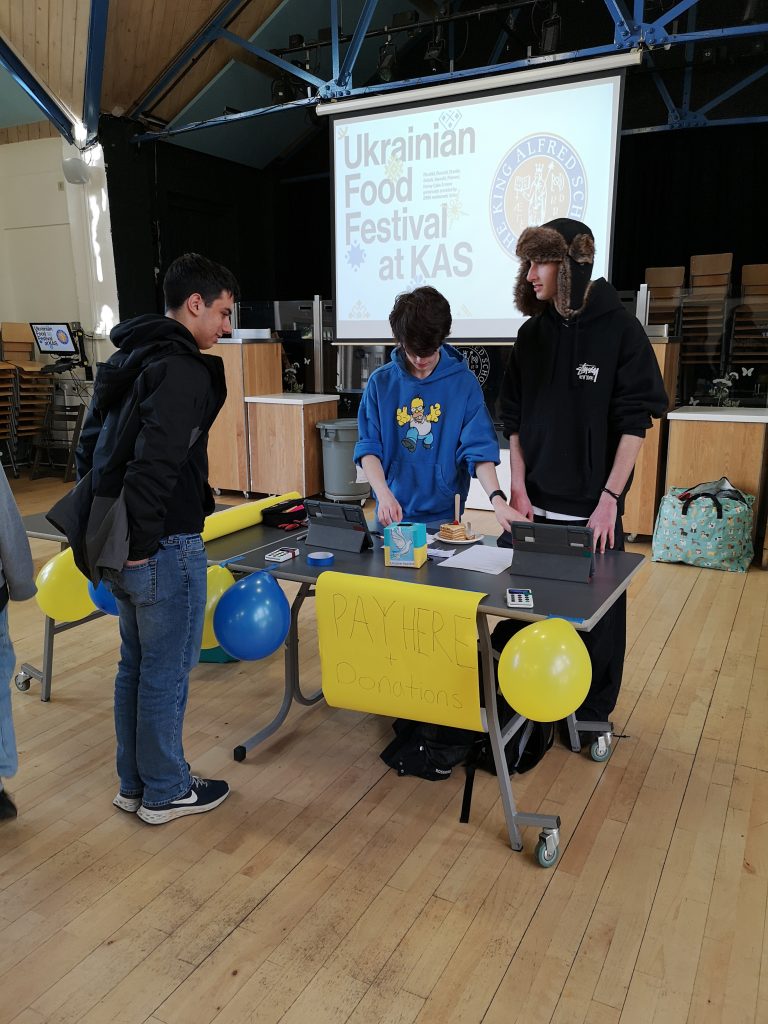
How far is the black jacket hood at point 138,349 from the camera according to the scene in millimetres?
1780

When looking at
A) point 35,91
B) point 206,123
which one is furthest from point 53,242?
point 206,123

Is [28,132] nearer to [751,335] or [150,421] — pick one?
[751,335]

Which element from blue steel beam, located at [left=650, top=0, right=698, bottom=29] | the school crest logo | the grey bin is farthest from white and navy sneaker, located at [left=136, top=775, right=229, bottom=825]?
blue steel beam, located at [left=650, top=0, right=698, bottom=29]

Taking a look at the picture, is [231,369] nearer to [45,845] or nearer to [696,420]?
[696,420]

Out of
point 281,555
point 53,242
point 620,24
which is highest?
point 620,24

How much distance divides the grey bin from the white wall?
291cm

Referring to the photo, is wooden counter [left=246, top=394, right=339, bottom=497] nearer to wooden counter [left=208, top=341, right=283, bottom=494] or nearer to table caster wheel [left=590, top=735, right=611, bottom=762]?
wooden counter [left=208, top=341, right=283, bottom=494]

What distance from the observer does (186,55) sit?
6.91m

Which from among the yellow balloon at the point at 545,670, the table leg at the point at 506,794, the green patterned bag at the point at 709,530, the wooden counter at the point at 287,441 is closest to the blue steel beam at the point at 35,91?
the wooden counter at the point at 287,441

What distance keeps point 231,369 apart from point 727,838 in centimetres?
504

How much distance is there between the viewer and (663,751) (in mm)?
2475

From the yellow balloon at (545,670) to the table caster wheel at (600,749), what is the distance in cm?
64

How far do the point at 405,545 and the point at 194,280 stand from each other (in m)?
0.85

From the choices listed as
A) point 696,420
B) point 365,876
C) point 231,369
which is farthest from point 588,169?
point 365,876
